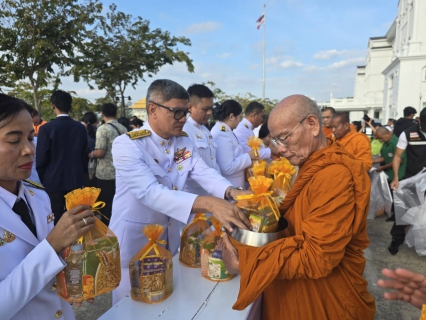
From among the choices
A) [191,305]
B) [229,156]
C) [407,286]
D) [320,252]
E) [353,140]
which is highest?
[353,140]

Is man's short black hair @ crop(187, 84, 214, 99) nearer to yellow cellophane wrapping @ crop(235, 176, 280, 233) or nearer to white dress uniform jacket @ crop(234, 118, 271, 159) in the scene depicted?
white dress uniform jacket @ crop(234, 118, 271, 159)

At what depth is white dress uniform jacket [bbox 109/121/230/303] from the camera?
2027 millimetres

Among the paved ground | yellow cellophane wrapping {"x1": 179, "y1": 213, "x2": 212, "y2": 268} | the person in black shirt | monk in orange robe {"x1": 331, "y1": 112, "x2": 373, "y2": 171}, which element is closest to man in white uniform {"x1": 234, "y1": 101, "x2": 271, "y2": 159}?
monk in orange robe {"x1": 331, "y1": 112, "x2": 373, "y2": 171}

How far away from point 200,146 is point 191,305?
2.34 m

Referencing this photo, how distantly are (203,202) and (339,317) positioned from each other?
3.40ft

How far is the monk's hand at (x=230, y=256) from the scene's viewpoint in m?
1.66

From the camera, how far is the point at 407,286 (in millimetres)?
1597

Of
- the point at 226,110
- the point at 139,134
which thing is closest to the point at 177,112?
the point at 139,134

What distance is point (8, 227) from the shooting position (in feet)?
3.92

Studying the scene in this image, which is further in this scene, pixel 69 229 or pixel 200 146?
pixel 200 146

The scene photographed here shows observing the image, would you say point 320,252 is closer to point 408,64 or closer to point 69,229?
point 69,229

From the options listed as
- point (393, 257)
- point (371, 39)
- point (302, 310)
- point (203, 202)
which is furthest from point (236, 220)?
point (371, 39)

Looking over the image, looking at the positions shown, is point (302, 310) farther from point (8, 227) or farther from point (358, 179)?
point (8, 227)

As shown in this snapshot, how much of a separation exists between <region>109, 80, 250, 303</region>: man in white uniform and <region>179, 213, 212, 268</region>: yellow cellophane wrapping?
0.17 metres
